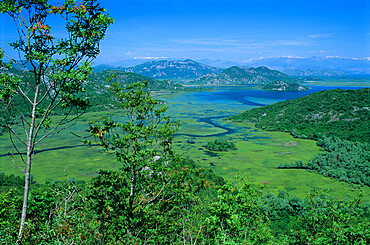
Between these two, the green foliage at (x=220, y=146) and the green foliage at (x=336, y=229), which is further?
the green foliage at (x=220, y=146)

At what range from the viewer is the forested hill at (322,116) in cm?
8677

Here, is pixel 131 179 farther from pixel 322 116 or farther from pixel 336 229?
pixel 322 116

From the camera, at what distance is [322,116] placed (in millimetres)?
101312

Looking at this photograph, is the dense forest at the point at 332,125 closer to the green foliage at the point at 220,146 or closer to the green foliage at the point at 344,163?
the green foliage at the point at 344,163

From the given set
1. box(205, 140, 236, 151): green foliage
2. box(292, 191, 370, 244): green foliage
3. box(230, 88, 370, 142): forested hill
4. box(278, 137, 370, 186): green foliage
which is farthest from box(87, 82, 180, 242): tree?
box(230, 88, 370, 142): forested hill

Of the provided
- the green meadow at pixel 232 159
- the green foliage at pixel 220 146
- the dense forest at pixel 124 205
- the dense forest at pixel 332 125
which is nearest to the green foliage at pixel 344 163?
the dense forest at pixel 332 125

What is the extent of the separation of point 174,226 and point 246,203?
405 centimetres

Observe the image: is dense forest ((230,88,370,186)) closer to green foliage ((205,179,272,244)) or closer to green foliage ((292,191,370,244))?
green foliage ((292,191,370,244))

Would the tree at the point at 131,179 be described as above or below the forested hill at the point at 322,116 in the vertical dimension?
above

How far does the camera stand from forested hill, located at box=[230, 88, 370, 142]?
8677 cm

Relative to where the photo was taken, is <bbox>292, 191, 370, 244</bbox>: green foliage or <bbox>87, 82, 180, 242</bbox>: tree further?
<bbox>292, 191, 370, 244</bbox>: green foliage

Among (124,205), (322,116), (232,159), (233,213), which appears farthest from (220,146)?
(124,205)

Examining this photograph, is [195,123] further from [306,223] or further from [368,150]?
[306,223]

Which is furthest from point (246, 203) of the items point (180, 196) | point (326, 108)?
point (326, 108)
